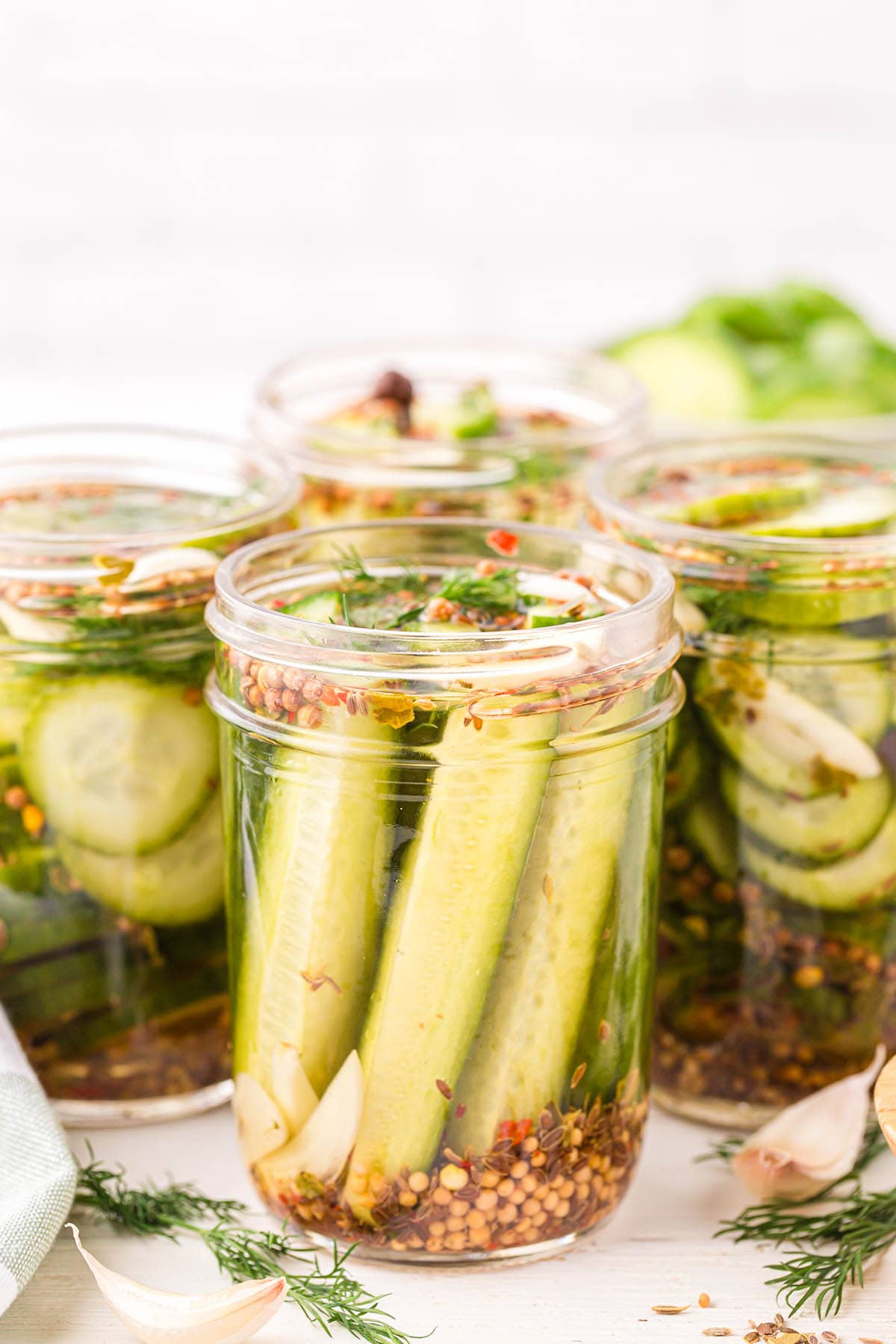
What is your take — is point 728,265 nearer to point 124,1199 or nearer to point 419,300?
point 419,300

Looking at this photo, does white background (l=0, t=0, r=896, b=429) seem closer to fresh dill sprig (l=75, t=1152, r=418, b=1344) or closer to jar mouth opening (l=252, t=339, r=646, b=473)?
jar mouth opening (l=252, t=339, r=646, b=473)

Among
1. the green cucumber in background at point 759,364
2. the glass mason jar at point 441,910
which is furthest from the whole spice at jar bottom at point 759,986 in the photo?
the green cucumber in background at point 759,364

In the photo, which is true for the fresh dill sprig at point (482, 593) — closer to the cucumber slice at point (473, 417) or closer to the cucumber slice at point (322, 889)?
the cucumber slice at point (322, 889)

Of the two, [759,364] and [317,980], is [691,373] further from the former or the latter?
[317,980]

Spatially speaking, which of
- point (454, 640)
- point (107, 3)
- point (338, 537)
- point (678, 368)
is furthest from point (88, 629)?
point (107, 3)

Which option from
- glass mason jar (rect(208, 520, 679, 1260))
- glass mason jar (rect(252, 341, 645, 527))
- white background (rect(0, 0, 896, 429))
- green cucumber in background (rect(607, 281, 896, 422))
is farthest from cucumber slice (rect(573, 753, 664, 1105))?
white background (rect(0, 0, 896, 429))
